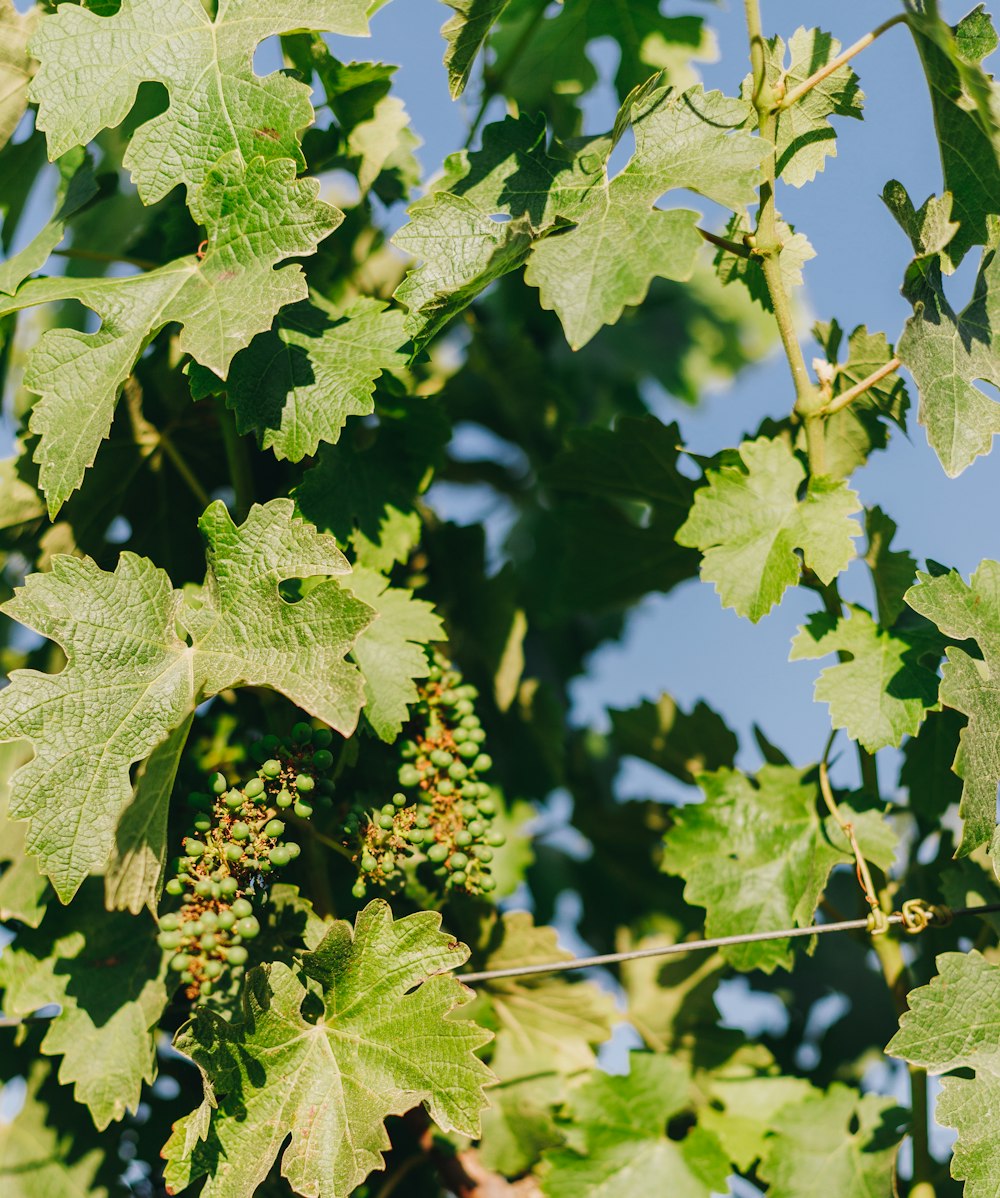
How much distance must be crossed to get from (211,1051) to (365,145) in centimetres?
126

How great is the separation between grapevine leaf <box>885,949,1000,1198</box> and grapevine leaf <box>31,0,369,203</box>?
118cm

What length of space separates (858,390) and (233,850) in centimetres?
95

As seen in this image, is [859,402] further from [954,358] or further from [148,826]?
[148,826]

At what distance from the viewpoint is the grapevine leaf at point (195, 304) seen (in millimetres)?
1313

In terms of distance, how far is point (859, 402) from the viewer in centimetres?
162

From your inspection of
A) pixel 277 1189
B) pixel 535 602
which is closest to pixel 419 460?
pixel 535 602

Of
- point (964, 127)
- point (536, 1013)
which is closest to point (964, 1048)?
point (536, 1013)

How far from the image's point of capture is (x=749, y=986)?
2.28m

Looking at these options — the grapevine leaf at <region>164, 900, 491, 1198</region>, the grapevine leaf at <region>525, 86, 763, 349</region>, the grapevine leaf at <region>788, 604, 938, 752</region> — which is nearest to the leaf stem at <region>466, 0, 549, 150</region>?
the grapevine leaf at <region>525, 86, 763, 349</region>

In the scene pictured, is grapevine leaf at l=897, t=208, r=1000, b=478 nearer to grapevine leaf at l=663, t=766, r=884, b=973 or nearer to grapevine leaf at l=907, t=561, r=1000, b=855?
grapevine leaf at l=907, t=561, r=1000, b=855

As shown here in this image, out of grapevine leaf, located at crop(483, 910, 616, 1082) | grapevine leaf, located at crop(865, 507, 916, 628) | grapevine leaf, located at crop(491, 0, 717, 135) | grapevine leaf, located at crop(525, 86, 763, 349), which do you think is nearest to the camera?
grapevine leaf, located at crop(525, 86, 763, 349)

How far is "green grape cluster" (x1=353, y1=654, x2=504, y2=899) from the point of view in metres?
1.42

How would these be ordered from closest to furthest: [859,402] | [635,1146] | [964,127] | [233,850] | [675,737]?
[233,850], [964,127], [859,402], [635,1146], [675,737]

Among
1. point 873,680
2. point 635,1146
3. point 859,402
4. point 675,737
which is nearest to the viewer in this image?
point 873,680
